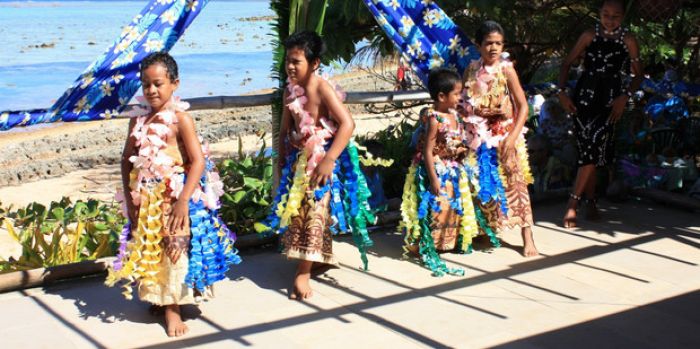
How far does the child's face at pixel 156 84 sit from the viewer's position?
4176 mm

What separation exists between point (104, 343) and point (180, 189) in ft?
2.63

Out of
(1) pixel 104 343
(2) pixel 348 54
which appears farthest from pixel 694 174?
(1) pixel 104 343

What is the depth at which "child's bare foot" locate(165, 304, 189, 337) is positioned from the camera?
164 inches

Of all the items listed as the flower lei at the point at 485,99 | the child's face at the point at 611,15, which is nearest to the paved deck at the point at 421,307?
the flower lei at the point at 485,99

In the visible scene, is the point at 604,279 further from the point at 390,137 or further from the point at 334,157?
the point at 390,137

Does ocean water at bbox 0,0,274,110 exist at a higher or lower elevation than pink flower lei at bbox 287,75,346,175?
higher

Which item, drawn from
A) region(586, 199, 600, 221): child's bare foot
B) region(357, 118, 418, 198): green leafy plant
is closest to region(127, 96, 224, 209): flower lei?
region(357, 118, 418, 198): green leafy plant

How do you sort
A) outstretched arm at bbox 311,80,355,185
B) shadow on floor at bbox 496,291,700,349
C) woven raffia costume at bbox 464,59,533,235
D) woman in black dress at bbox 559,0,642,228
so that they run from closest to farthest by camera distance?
shadow on floor at bbox 496,291,700,349
outstretched arm at bbox 311,80,355,185
woven raffia costume at bbox 464,59,533,235
woman in black dress at bbox 559,0,642,228

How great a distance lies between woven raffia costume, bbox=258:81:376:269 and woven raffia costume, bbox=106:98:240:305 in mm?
607

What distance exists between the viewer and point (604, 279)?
5.00m

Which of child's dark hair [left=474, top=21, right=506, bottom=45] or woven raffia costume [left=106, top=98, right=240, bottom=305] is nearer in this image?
woven raffia costume [left=106, top=98, right=240, bottom=305]

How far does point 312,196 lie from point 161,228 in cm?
90

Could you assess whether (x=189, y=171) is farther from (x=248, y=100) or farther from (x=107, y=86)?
(x=248, y=100)

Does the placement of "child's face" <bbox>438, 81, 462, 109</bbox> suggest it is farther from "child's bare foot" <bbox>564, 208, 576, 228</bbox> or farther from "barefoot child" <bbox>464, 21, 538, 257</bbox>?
"child's bare foot" <bbox>564, 208, 576, 228</bbox>
